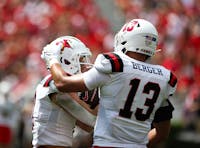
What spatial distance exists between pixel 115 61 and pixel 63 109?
966mm

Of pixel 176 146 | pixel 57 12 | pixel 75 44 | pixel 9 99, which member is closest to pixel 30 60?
pixel 57 12

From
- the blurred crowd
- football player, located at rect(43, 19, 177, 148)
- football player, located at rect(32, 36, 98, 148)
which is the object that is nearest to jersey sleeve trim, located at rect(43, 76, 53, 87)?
football player, located at rect(32, 36, 98, 148)

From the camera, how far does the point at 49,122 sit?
600 cm

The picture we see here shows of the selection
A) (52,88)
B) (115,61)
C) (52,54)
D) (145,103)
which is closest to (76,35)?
(52,88)

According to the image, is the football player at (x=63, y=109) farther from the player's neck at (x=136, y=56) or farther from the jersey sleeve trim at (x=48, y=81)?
the player's neck at (x=136, y=56)

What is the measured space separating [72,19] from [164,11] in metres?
2.22

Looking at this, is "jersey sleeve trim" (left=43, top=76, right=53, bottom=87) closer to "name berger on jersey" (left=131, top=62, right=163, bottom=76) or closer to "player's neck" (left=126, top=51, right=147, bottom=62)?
"player's neck" (left=126, top=51, right=147, bottom=62)

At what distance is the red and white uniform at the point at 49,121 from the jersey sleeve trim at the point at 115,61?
2.89 ft

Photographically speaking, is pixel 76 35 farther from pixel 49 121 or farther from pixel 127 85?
pixel 127 85

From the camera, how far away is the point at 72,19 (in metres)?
15.8

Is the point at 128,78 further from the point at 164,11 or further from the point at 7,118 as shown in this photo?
the point at 164,11

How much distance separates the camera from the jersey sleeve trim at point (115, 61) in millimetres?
5121

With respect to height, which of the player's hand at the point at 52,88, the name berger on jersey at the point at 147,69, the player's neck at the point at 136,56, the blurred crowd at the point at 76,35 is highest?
the blurred crowd at the point at 76,35

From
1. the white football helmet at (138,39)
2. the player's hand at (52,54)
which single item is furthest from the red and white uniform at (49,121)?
the white football helmet at (138,39)
